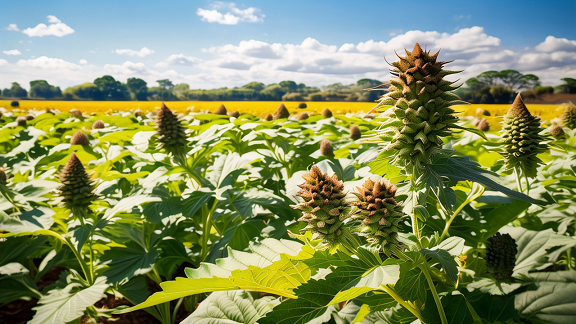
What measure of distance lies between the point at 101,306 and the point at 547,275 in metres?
3.39

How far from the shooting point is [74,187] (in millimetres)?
2119

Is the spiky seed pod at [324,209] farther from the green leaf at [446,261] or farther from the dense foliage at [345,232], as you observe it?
the green leaf at [446,261]

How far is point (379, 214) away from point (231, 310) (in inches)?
41.1

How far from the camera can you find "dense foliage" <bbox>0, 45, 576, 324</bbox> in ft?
3.22

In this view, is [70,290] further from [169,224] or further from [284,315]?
[284,315]

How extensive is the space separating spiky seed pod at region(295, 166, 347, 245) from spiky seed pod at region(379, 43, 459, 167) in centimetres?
22

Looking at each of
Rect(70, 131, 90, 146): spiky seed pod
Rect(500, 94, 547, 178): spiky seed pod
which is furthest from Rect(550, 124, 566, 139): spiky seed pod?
Rect(70, 131, 90, 146): spiky seed pod

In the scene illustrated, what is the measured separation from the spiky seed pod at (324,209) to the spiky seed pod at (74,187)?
1.77 meters

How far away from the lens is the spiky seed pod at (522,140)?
61.5 inches

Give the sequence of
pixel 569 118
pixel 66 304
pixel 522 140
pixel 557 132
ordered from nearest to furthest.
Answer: pixel 522 140 → pixel 66 304 → pixel 557 132 → pixel 569 118

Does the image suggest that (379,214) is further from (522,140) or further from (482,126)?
(482,126)

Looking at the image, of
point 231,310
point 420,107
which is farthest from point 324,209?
point 231,310

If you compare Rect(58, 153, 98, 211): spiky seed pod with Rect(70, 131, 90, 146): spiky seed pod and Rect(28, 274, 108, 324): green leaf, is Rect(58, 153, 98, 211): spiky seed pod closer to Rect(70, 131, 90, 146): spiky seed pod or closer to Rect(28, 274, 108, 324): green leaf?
Rect(28, 274, 108, 324): green leaf

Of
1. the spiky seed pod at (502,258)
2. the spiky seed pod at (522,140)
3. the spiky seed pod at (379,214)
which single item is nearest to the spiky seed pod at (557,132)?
the spiky seed pod at (522,140)
